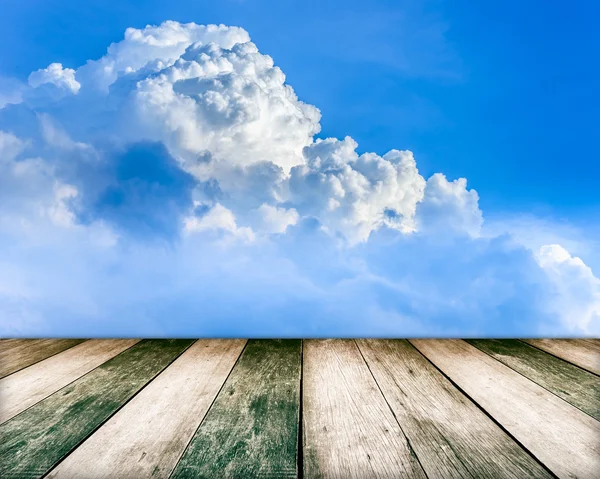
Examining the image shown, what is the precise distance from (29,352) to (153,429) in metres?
0.84

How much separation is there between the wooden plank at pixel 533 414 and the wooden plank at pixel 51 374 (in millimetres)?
1059

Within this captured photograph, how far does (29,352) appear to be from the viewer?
51.1 inches

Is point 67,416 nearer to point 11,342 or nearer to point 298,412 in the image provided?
point 298,412

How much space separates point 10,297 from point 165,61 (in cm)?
118

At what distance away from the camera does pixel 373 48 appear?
1653 millimetres

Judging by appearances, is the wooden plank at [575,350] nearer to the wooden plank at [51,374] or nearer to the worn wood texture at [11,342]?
the wooden plank at [51,374]

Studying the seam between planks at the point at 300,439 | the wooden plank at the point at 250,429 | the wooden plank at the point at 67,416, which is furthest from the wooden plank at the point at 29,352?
the seam between planks at the point at 300,439

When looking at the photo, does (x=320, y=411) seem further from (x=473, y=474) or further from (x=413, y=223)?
(x=413, y=223)

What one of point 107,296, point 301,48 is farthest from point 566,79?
point 107,296

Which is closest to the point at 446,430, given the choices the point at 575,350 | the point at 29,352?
the point at 575,350

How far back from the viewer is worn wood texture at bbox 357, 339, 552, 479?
639 millimetres

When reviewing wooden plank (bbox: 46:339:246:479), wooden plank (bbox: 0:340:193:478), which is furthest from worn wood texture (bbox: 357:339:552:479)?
wooden plank (bbox: 0:340:193:478)

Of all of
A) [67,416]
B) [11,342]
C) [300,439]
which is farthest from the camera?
[11,342]

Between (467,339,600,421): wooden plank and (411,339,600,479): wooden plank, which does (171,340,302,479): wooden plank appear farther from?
(467,339,600,421): wooden plank
